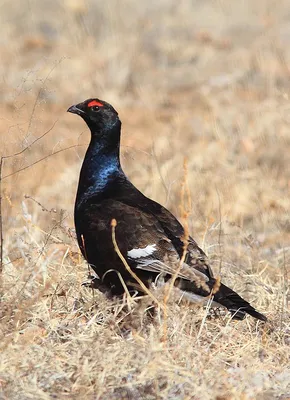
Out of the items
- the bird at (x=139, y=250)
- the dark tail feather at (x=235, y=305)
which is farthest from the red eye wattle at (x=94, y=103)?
the dark tail feather at (x=235, y=305)

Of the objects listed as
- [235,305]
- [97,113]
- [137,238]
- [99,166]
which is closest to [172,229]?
[137,238]

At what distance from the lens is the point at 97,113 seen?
486 centimetres

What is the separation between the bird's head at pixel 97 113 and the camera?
15.9 feet

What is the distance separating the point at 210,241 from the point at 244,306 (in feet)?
5.87

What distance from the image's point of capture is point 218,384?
3.46 m

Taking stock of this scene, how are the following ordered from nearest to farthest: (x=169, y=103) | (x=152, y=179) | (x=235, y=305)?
(x=235, y=305), (x=152, y=179), (x=169, y=103)

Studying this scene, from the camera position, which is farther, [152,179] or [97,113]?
[152,179]

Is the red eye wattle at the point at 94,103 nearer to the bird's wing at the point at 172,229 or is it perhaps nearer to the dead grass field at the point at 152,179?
the dead grass field at the point at 152,179

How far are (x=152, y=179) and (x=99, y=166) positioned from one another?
264 centimetres

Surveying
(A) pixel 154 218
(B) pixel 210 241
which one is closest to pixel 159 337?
(A) pixel 154 218

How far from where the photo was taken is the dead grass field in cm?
357

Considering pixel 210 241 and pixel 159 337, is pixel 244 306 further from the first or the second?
pixel 210 241

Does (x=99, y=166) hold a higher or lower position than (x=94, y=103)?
lower

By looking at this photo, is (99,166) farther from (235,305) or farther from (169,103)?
(169,103)
